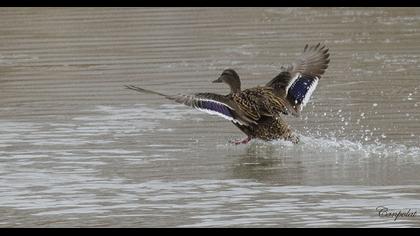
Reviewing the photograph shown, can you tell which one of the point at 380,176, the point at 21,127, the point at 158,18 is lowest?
the point at 380,176

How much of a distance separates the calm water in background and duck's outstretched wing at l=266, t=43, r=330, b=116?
10.7 inches

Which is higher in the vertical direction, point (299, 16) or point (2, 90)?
point (299, 16)


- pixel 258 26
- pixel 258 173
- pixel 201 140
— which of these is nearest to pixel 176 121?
pixel 201 140

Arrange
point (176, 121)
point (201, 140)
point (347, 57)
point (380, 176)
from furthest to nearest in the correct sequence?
1. point (347, 57)
2. point (176, 121)
3. point (201, 140)
4. point (380, 176)

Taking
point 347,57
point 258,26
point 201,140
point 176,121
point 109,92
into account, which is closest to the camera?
point 201,140

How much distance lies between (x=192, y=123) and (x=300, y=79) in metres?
1.02

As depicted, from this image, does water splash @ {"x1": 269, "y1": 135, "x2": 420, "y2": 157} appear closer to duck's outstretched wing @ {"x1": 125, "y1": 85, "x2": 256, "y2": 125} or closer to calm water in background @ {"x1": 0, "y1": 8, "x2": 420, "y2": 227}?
calm water in background @ {"x1": 0, "y1": 8, "x2": 420, "y2": 227}

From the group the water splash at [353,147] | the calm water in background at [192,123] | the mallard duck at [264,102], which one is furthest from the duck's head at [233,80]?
the water splash at [353,147]

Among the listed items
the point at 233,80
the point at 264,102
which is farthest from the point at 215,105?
the point at 233,80

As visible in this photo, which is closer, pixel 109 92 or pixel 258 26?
pixel 109 92

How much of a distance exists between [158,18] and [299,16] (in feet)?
5.94

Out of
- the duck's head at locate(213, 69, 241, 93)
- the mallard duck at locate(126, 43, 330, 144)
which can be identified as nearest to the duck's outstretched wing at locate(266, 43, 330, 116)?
the mallard duck at locate(126, 43, 330, 144)

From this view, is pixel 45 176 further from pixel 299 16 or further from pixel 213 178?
pixel 299 16

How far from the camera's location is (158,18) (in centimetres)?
1806
